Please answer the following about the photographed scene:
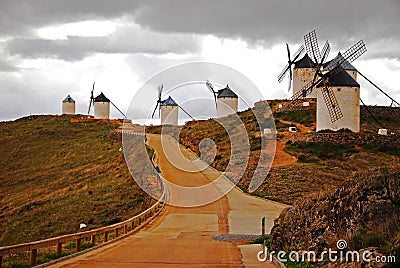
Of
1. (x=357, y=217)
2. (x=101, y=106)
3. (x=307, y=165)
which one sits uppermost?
(x=101, y=106)

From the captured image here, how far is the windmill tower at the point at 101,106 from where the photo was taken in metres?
103

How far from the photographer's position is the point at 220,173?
45188 millimetres

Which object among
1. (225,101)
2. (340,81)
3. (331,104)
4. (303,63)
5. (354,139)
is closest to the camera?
(354,139)

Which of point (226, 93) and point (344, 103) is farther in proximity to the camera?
point (226, 93)

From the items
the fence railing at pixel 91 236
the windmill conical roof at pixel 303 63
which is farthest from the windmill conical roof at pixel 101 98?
the fence railing at pixel 91 236

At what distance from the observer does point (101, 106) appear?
104 m

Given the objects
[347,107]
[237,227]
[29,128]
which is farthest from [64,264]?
[29,128]

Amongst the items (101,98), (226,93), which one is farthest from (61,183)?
(101,98)

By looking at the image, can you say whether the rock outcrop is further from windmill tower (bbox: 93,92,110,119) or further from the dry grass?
windmill tower (bbox: 93,92,110,119)

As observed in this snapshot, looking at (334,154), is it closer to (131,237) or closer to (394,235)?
(131,237)

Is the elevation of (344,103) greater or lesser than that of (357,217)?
greater

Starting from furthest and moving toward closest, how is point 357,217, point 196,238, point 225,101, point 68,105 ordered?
1. point 68,105
2. point 225,101
3. point 196,238
4. point 357,217

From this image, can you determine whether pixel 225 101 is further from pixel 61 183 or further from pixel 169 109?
pixel 61 183

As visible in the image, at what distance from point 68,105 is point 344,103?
7238 cm
